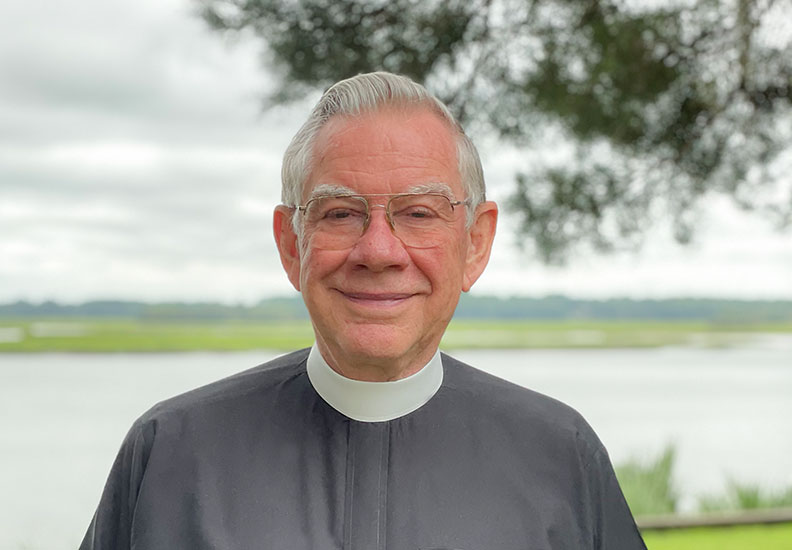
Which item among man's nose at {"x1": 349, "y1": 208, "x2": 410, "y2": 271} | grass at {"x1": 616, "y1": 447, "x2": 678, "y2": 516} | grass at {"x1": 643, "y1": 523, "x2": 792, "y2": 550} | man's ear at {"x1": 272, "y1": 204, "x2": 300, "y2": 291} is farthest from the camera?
grass at {"x1": 616, "y1": 447, "x2": 678, "y2": 516}

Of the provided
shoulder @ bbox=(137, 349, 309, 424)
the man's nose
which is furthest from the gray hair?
shoulder @ bbox=(137, 349, 309, 424)

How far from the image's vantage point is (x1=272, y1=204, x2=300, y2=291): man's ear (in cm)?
126

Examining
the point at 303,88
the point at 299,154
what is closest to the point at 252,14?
the point at 303,88

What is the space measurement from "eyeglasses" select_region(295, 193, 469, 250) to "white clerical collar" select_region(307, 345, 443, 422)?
9.0 inches

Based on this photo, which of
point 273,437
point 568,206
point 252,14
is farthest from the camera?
point 568,206

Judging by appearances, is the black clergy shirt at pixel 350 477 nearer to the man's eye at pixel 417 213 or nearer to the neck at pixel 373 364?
the neck at pixel 373 364

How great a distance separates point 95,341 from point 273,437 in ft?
23.3

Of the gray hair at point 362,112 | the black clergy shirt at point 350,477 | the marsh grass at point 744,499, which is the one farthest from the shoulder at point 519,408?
the marsh grass at point 744,499

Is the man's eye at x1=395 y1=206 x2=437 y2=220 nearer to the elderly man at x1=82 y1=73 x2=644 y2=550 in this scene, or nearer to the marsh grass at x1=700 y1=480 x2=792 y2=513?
the elderly man at x1=82 y1=73 x2=644 y2=550

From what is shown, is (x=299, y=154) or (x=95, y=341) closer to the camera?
(x=299, y=154)

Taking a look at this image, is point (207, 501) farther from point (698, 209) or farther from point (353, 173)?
point (698, 209)

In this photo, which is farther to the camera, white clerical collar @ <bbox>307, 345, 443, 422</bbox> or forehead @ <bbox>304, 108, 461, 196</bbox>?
white clerical collar @ <bbox>307, 345, 443, 422</bbox>

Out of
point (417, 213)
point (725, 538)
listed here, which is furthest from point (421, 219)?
point (725, 538)

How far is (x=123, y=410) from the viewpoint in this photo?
745 cm
